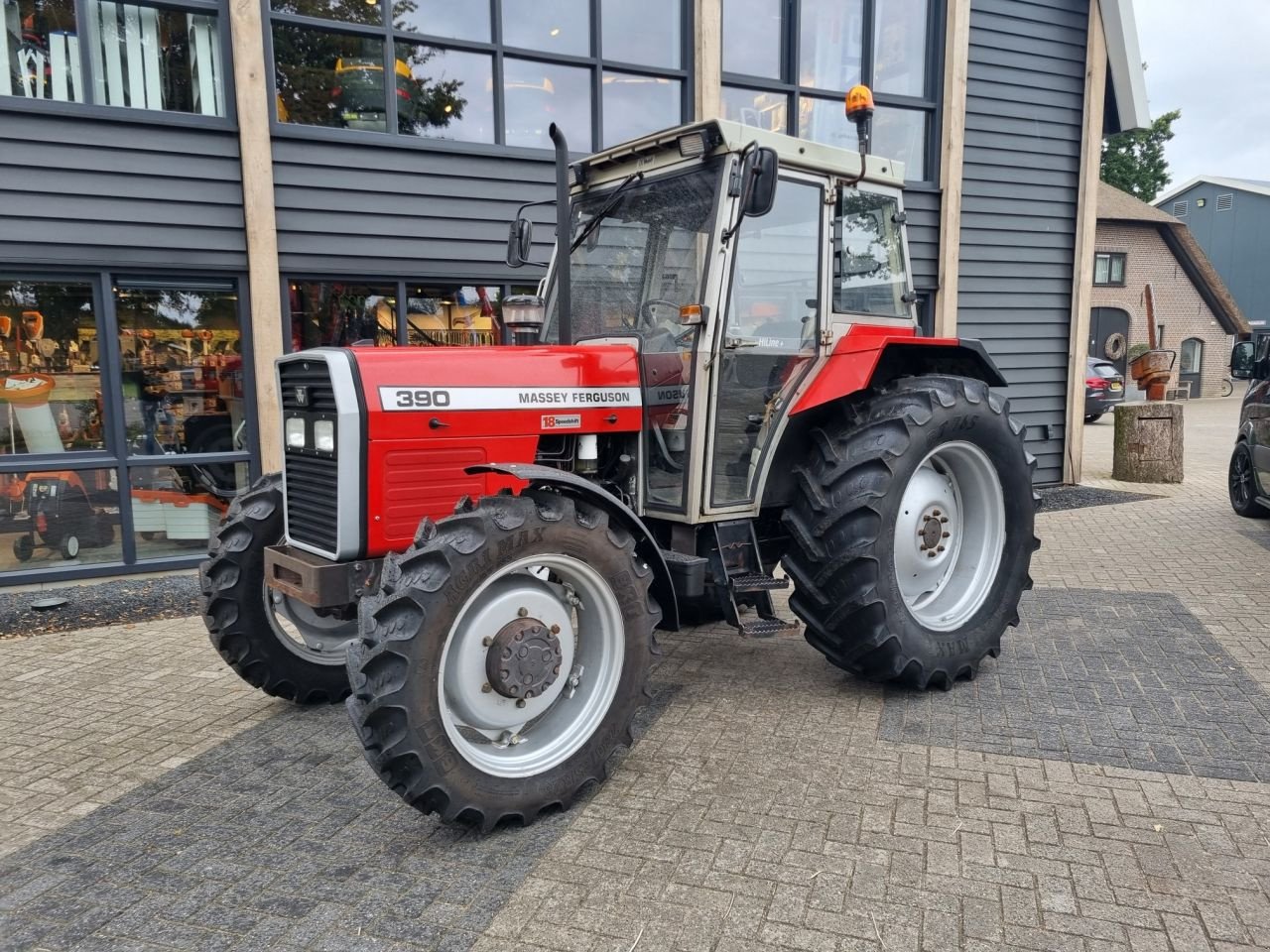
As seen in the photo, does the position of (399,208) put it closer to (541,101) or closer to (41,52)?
(541,101)

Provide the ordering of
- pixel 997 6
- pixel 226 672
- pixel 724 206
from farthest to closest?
pixel 997 6 → pixel 226 672 → pixel 724 206

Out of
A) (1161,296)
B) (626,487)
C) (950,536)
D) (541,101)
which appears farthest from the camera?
(1161,296)

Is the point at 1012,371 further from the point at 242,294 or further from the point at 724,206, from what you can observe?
the point at 242,294

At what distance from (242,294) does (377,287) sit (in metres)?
0.94

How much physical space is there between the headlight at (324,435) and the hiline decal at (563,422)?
75 cm

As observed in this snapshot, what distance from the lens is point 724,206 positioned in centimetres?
345

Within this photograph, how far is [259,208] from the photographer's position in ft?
19.5

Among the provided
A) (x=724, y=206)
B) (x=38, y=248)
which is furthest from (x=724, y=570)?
(x=38, y=248)

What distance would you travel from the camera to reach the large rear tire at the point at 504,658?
2.53 metres

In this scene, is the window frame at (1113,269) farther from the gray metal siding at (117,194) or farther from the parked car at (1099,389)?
the gray metal siding at (117,194)

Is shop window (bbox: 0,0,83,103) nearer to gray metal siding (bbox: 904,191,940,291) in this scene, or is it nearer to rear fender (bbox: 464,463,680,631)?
rear fender (bbox: 464,463,680,631)

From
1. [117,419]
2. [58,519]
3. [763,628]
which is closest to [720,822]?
[763,628]

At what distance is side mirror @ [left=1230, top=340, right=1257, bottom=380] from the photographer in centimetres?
758

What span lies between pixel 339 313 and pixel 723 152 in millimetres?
3956
